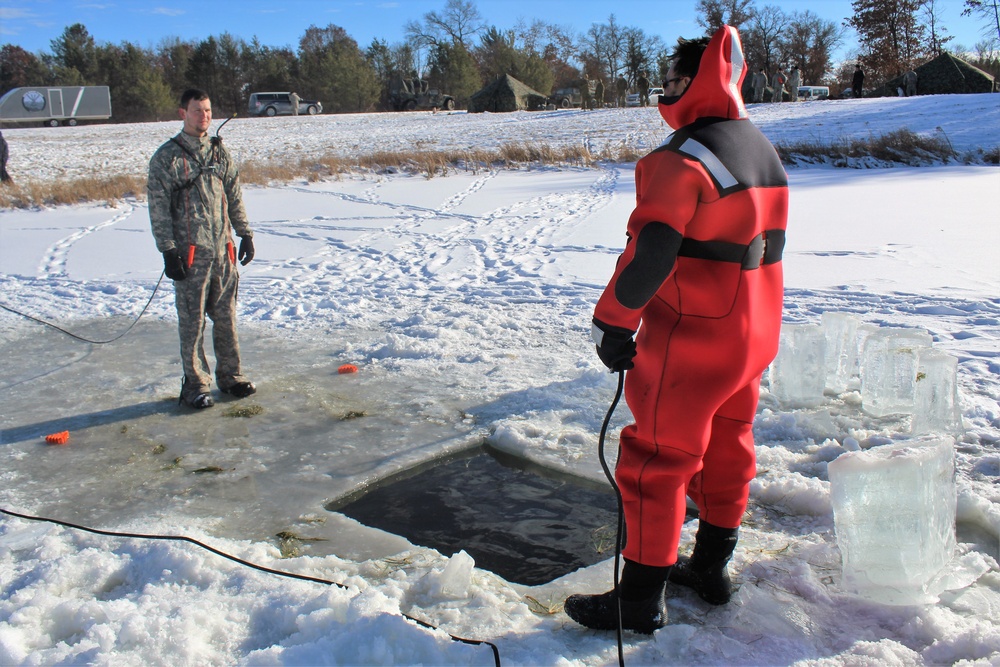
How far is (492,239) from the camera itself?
1005 centimetres

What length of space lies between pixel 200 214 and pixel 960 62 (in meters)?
34.6

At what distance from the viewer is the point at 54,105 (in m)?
42.4

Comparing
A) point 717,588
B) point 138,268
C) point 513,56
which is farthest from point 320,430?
point 513,56

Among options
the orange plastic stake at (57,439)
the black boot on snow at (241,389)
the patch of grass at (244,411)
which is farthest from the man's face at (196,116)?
the orange plastic stake at (57,439)

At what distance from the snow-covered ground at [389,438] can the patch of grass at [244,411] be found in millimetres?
89

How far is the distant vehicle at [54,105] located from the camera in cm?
4141

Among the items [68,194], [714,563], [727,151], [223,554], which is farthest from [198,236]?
[68,194]

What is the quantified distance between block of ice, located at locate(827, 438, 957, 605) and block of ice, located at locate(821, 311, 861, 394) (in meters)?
1.98

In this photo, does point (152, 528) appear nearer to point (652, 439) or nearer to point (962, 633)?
point (652, 439)

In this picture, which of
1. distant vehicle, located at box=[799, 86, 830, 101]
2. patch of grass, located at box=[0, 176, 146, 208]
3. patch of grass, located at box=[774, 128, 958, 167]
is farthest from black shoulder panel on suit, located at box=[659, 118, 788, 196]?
distant vehicle, located at box=[799, 86, 830, 101]

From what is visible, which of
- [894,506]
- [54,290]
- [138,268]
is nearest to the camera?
[894,506]

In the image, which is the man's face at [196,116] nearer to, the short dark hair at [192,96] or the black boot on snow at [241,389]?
the short dark hair at [192,96]

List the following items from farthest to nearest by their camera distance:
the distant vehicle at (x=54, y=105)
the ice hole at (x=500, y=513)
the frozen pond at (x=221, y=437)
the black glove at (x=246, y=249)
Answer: the distant vehicle at (x=54, y=105), the black glove at (x=246, y=249), the frozen pond at (x=221, y=437), the ice hole at (x=500, y=513)

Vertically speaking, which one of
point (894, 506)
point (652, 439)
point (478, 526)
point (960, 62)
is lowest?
point (478, 526)
